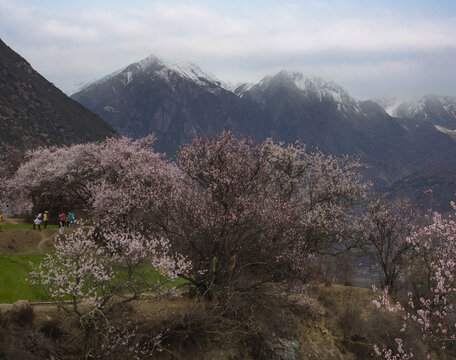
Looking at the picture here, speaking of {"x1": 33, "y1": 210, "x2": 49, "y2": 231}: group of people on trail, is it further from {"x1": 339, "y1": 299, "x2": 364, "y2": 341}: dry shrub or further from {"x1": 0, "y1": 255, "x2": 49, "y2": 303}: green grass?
{"x1": 339, "y1": 299, "x2": 364, "y2": 341}: dry shrub

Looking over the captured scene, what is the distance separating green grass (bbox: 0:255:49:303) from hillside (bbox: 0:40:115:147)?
77.6 meters

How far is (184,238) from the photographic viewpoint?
2641 centimetres

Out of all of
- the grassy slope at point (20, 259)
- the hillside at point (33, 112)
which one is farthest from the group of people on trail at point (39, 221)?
the hillside at point (33, 112)

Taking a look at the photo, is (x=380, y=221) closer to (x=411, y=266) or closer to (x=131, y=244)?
(x=411, y=266)

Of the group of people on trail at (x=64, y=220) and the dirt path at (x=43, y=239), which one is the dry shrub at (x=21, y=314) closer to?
the dirt path at (x=43, y=239)

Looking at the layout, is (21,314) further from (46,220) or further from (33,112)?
(33,112)

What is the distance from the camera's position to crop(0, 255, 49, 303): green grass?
22.6 meters

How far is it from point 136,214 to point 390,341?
2371 centimetres

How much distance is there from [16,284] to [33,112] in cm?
11289

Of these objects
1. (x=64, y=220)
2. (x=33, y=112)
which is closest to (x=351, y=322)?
(x=64, y=220)

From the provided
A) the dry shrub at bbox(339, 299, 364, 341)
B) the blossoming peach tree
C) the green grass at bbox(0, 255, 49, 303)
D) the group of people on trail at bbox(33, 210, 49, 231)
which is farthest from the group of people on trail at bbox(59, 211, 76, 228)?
the blossoming peach tree

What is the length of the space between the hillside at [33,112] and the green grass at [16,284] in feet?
255

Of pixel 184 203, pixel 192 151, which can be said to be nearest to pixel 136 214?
pixel 192 151

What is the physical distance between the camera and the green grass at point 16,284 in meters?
22.6
